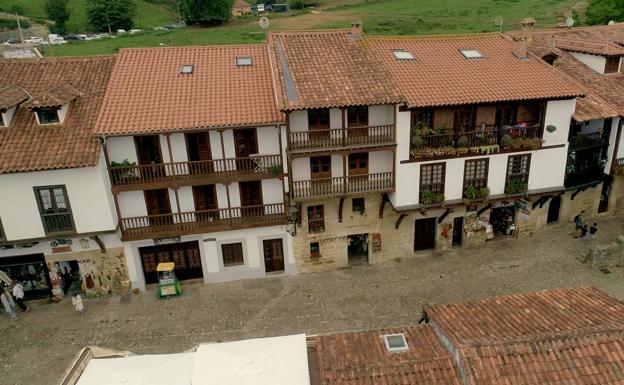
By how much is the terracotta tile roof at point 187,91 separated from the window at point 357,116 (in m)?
3.74

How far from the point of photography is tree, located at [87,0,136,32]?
96.7 m

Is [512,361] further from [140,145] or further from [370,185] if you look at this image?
[140,145]

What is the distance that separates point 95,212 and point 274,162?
360 inches

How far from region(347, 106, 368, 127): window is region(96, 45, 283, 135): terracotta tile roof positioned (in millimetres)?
3741

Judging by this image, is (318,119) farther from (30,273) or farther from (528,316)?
(30,273)

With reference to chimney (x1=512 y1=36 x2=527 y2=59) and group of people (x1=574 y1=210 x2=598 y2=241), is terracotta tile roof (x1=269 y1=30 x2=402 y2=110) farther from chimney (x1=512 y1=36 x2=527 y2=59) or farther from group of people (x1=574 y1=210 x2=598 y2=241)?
group of people (x1=574 y1=210 x2=598 y2=241)

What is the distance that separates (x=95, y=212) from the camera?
23438mm

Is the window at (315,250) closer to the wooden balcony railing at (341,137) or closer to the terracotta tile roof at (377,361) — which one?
the wooden balcony railing at (341,137)

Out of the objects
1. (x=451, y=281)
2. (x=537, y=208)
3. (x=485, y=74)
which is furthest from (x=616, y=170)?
(x=451, y=281)

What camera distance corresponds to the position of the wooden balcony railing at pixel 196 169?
2386 cm

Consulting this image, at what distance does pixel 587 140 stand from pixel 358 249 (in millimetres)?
14950

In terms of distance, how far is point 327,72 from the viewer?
24.8 meters

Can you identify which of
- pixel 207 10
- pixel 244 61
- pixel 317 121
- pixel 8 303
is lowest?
pixel 8 303

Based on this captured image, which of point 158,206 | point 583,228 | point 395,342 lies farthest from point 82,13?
point 395,342
